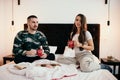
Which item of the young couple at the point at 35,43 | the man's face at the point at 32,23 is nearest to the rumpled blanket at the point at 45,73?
the young couple at the point at 35,43

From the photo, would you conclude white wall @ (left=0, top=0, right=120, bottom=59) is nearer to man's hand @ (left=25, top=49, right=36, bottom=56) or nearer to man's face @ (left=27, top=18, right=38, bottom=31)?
man's face @ (left=27, top=18, right=38, bottom=31)

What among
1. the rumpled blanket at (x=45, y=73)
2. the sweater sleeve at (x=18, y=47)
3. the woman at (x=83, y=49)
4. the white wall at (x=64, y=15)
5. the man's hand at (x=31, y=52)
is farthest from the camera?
the white wall at (x=64, y=15)

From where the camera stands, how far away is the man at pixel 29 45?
3.22m

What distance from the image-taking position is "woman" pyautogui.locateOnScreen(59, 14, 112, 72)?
9.07 feet

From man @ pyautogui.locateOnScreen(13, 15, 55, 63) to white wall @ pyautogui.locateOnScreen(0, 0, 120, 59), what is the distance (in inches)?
37.2

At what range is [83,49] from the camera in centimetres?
329

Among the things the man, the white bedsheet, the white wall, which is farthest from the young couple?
the white wall

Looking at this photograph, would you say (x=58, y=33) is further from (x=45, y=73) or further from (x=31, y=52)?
(x=45, y=73)

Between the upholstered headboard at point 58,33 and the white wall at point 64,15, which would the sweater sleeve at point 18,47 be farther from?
the white wall at point 64,15

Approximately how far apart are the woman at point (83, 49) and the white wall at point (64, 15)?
72 centimetres

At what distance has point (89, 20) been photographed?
412cm

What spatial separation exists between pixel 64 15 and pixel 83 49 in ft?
3.91

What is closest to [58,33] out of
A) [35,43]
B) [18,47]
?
[35,43]

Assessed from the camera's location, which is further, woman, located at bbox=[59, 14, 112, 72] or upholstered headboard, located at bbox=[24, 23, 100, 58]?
upholstered headboard, located at bbox=[24, 23, 100, 58]
